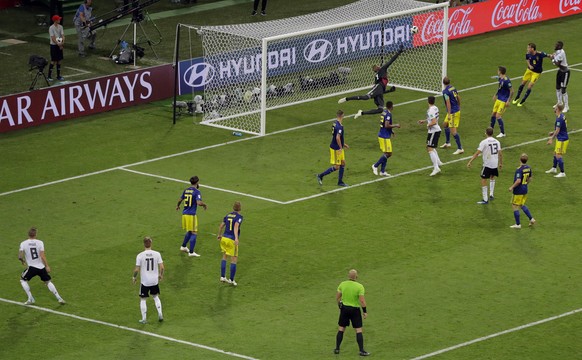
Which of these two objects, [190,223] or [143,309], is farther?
[190,223]

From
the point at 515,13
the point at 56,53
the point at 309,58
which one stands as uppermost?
the point at 515,13

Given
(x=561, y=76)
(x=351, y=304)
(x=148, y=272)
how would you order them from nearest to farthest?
(x=351, y=304)
(x=148, y=272)
(x=561, y=76)

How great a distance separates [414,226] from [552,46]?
2119 cm

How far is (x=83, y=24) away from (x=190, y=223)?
20804mm

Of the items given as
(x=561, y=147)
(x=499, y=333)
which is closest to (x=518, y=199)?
(x=561, y=147)

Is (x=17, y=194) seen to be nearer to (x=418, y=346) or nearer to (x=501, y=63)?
(x=418, y=346)

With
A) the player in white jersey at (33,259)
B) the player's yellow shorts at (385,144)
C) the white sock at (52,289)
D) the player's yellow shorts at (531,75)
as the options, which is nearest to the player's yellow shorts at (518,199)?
the player's yellow shorts at (385,144)

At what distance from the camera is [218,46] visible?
46.1m

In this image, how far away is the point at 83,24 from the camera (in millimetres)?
51531

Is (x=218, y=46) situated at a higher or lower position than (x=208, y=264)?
higher

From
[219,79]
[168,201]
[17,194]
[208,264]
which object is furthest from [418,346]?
[219,79]

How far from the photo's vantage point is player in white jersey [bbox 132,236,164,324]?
28.9 meters

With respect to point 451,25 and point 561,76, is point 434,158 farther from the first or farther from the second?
point 451,25

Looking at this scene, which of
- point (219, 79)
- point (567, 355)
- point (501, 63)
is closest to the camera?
point (567, 355)
